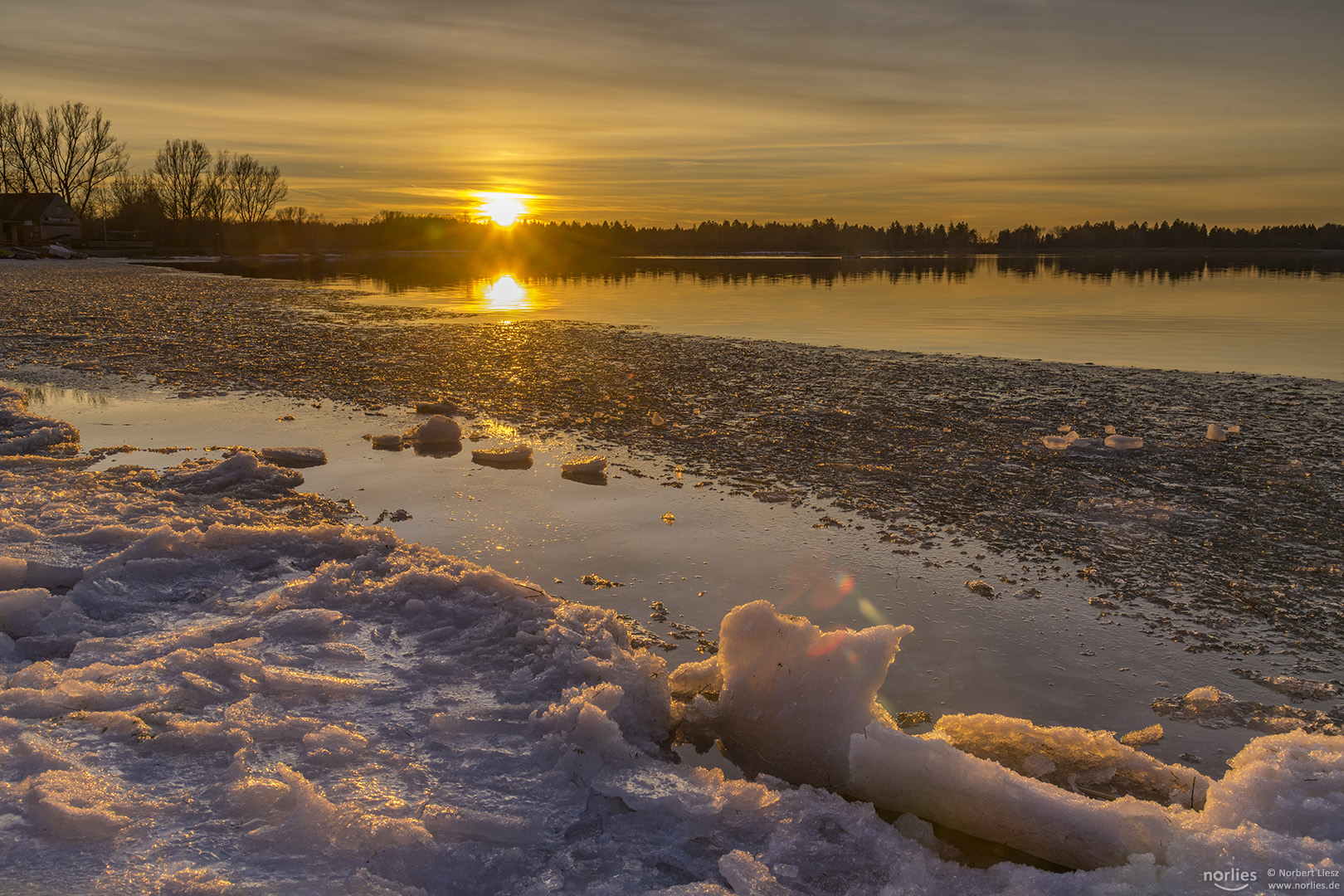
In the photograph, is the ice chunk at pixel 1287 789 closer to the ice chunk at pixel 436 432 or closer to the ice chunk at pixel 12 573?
the ice chunk at pixel 12 573

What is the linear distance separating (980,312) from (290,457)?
26.5 metres

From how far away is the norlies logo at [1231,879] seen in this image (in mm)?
2736

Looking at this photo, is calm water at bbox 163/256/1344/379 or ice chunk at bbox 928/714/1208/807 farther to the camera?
calm water at bbox 163/256/1344/379

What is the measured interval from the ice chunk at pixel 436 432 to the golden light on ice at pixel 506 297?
18.7 m

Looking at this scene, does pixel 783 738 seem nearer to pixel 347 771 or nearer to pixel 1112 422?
pixel 347 771

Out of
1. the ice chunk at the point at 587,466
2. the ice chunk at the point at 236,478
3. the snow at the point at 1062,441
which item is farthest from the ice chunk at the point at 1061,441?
the ice chunk at the point at 236,478

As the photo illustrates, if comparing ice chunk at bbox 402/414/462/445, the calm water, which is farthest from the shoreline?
the calm water

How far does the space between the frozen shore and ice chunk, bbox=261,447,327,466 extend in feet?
9.97

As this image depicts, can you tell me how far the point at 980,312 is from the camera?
29.4m

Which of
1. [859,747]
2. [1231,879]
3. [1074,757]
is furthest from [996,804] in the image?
[1231,879]

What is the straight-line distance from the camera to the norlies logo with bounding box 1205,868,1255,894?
8.98ft

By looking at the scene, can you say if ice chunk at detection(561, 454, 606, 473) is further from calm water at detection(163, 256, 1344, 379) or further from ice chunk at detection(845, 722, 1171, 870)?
calm water at detection(163, 256, 1344, 379)

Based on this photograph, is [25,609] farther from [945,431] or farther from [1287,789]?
[945,431]

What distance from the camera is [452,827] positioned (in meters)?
3.16
